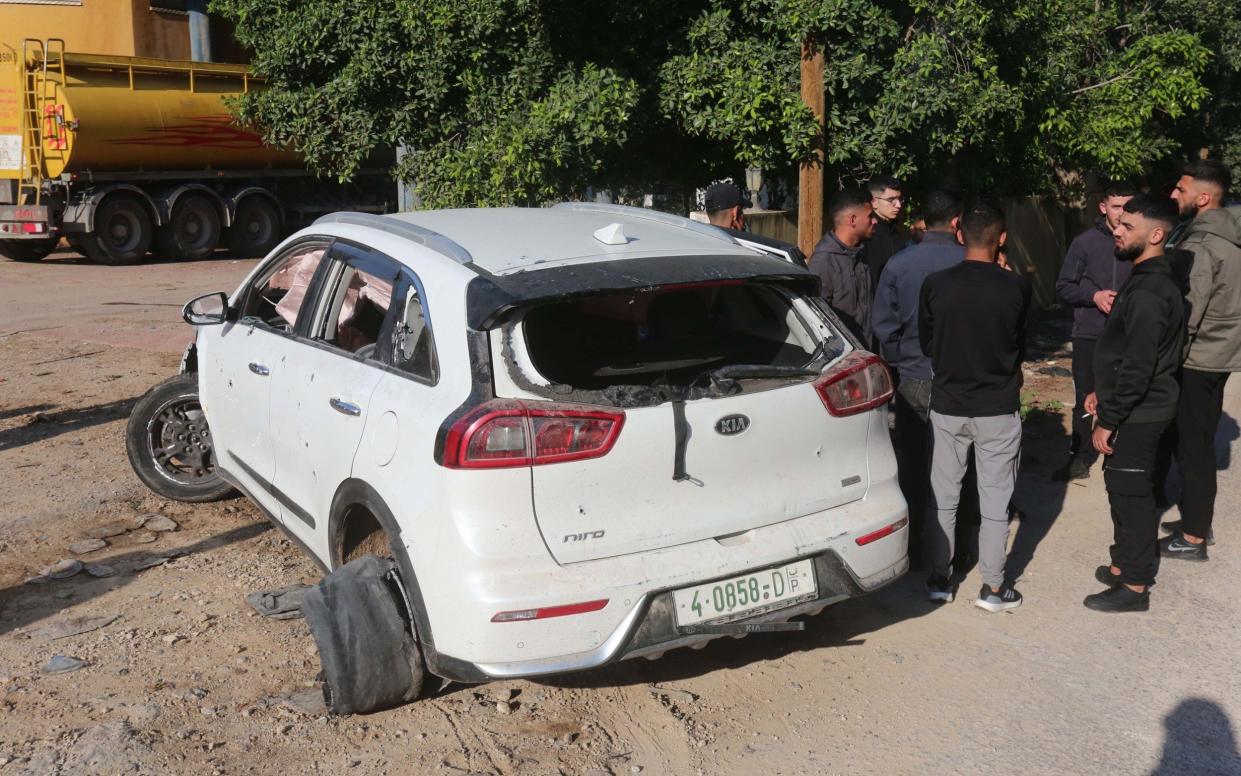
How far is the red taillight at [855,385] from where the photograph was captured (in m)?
4.21

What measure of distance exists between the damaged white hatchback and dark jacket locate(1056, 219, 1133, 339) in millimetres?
3031

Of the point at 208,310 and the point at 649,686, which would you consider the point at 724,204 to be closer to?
the point at 208,310

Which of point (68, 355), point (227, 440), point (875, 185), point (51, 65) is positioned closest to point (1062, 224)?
point (875, 185)

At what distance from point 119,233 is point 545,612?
17366mm

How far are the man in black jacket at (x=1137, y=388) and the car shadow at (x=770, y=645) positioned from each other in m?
0.82

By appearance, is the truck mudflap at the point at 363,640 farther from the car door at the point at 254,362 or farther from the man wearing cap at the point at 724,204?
the man wearing cap at the point at 724,204

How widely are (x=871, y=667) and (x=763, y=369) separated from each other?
4.27 feet

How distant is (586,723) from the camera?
4.14m

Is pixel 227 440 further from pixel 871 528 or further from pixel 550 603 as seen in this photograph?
pixel 871 528

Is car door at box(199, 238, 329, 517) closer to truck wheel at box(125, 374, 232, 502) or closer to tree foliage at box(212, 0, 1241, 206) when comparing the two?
truck wheel at box(125, 374, 232, 502)

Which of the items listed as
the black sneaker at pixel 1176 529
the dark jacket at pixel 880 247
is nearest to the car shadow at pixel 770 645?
the black sneaker at pixel 1176 529

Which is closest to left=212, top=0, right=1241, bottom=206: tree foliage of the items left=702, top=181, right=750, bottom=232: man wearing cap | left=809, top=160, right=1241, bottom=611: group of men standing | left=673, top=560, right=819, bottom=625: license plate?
left=702, top=181, right=750, bottom=232: man wearing cap

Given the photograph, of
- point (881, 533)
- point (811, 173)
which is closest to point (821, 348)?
point (881, 533)

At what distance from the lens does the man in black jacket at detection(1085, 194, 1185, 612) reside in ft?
16.0
